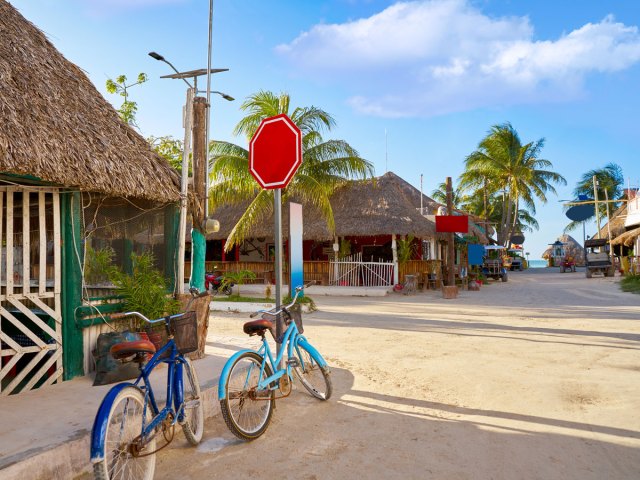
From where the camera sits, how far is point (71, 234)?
4859 mm

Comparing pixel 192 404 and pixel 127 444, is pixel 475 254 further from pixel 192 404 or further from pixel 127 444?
pixel 127 444

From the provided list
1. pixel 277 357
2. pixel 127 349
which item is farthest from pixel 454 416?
pixel 127 349

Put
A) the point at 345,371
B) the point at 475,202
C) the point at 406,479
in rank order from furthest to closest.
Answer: the point at 475,202, the point at 345,371, the point at 406,479

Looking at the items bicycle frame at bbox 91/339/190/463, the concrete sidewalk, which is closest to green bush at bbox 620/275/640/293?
the concrete sidewalk

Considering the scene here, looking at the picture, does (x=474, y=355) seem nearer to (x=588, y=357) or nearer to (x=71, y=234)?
(x=588, y=357)

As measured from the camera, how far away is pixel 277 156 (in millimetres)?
4574

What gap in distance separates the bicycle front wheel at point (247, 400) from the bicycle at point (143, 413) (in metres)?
0.26

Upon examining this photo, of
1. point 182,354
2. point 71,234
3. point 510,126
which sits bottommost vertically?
point 182,354

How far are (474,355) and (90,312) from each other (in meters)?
4.88

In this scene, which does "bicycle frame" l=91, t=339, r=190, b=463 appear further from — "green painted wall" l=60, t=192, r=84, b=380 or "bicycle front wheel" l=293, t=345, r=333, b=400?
"green painted wall" l=60, t=192, r=84, b=380

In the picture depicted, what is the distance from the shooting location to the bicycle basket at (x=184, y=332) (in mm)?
3268

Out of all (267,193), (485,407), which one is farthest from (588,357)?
(267,193)

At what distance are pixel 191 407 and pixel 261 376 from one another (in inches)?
26.0

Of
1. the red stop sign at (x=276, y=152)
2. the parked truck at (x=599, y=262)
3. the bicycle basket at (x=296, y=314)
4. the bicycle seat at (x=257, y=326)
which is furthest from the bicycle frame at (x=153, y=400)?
the parked truck at (x=599, y=262)
